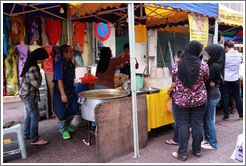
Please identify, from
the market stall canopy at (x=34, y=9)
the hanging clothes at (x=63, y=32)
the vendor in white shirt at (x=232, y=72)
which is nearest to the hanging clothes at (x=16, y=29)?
the hanging clothes at (x=63, y=32)

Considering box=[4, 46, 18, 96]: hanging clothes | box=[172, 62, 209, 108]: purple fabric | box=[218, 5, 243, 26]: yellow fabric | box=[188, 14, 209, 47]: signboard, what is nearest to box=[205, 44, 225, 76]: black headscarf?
box=[172, 62, 209, 108]: purple fabric

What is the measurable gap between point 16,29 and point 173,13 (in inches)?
180

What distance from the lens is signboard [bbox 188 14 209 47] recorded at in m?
3.72

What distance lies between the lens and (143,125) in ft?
10.5

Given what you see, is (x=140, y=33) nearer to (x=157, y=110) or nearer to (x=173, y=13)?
(x=173, y=13)

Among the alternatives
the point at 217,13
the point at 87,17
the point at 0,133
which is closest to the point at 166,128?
the point at 217,13

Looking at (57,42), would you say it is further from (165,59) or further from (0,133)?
(165,59)

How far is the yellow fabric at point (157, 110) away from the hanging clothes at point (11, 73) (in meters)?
4.83

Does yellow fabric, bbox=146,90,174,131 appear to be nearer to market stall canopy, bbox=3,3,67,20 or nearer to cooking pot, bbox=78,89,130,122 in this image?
cooking pot, bbox=78,89,130,122

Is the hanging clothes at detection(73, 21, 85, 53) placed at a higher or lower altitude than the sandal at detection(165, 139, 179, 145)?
higher

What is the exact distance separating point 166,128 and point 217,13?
8.77 ft

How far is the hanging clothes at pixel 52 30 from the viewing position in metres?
6.43

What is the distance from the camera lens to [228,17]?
4.69 meters

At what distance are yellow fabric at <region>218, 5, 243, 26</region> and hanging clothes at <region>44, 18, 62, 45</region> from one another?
188 inches
